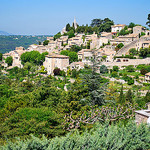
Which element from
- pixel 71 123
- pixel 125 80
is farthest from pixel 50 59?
pixel 71 123

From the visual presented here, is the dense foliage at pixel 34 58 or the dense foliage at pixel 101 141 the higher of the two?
the dense foliage at pixel 34 58

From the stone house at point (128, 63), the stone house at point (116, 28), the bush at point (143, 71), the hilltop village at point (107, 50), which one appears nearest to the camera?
the bush at point (143, 71)

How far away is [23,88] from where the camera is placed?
3716 centimetres

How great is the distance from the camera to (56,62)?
52875 millimetres

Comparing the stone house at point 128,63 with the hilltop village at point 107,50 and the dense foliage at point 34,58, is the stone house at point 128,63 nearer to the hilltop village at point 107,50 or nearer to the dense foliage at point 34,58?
the hilltop village at point 107,50

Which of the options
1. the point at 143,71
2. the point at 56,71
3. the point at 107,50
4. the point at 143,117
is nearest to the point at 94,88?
the point at 143,117

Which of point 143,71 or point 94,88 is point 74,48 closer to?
point 143,71

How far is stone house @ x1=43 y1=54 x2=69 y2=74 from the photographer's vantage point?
5203 cm

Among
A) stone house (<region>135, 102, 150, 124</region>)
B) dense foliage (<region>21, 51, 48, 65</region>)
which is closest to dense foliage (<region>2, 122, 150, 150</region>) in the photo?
stone house (<region>135, 102, 150, 124</region>)

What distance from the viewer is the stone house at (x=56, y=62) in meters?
52.0

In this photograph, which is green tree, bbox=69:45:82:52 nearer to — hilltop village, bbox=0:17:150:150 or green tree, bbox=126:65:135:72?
hilltop village, bbox=0:17:150:150

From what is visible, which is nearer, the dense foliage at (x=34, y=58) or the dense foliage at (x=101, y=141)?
the dense foliage at (x=101, y=141)

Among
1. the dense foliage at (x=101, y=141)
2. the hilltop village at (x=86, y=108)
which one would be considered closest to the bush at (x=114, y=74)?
the hilltop village at (x=86, y=108)

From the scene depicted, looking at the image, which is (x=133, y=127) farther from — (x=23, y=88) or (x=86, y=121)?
Answer: (x=23, y=88)
